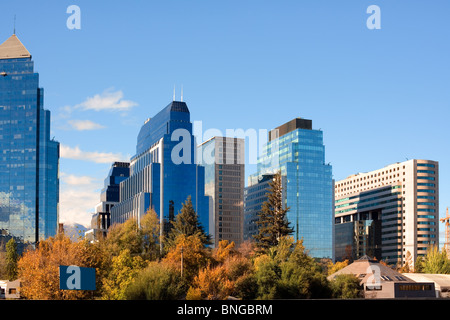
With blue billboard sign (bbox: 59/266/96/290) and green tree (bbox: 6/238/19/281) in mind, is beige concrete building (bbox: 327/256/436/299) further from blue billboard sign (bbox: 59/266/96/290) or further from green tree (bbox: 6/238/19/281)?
green tree (bbox: 6/238/19/281)

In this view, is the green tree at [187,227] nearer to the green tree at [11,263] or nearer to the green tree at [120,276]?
the green tree at [120,276]

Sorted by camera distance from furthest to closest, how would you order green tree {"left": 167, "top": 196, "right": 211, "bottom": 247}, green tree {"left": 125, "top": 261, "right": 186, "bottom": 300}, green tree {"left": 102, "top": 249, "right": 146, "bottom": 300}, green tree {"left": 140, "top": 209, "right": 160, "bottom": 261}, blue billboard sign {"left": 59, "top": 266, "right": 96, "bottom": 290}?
green tree {"left": 167, "top": 196, "right": 211, "bottom": 247}
green tree {"left": 140, "top": 209, "right": 160, "bottom": 261}
blue billboard sign {"left": 59, "top": 266, "right": 96, "bottom": 290}
green tree {"left": 102, "top": 249, "right": 146, "bottom": 300}
green tree {"left": 125, "top": 261, "right": 186, "bottom": 300}

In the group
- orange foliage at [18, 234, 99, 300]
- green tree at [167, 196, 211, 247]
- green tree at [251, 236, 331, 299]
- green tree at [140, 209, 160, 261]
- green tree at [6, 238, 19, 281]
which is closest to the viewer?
orange foliage at [18, 234, 99, 300]

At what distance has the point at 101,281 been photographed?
10538cm

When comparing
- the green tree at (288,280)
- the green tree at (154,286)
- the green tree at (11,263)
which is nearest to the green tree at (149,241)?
the green tree at (288,280)

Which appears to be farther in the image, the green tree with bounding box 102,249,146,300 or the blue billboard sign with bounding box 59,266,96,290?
the blue billboard sign with bounding box 59,266,96,290

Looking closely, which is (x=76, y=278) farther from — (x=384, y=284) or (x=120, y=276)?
(x=384, y=284)

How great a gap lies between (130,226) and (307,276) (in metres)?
44.1

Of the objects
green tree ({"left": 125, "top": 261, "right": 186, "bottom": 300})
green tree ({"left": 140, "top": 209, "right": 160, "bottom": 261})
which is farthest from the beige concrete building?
green tree ({"left": 125, "top": 261, "right": 186, "bottom": 300})

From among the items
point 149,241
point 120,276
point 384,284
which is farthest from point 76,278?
point 384,284

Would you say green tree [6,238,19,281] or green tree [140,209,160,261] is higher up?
green tree [140,209,160,261]

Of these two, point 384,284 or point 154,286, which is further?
point 384,284

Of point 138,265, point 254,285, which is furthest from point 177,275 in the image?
point 254,285
